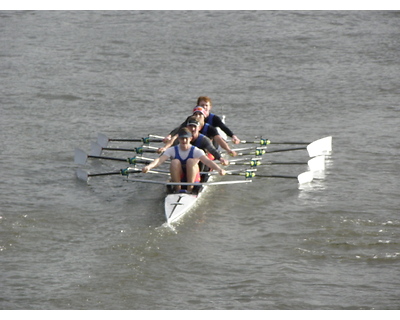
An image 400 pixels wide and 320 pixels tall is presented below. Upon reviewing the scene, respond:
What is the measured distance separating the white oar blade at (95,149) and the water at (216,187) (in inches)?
14.5

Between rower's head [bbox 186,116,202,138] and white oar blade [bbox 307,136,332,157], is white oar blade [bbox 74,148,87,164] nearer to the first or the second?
rower's head [bbox 186,116,202,138]

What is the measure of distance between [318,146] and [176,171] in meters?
3.99

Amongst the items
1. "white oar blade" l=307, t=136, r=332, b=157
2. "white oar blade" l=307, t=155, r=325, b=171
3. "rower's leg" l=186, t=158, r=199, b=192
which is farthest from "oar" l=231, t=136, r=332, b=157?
"rower's leg" l=186, t=158, r=199, b=192

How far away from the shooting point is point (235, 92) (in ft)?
77.4

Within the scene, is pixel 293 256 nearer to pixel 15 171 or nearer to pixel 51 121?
pixel 15 171

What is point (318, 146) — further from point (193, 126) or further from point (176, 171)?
A: point (176, 171)

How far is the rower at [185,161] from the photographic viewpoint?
46.9 feet

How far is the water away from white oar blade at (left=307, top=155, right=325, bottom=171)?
1.01 ft

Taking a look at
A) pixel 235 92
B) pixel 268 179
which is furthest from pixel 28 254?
pixel 235 92

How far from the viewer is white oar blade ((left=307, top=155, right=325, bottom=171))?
16.3m

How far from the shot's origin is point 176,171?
565 inches

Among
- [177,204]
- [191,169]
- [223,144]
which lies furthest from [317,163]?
[177,204]

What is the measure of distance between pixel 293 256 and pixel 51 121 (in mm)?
10126

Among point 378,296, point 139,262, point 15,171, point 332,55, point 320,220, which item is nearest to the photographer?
point 378,296
